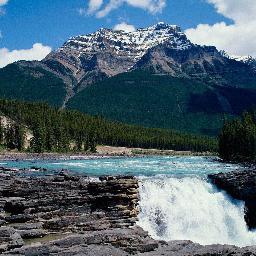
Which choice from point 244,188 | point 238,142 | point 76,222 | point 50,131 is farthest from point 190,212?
point 50,131

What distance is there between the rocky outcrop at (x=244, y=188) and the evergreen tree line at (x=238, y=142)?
63.7 m

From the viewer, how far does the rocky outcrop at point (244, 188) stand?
64325 millimetres

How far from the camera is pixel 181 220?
58.9m

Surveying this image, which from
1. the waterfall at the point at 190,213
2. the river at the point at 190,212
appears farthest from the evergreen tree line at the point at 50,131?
the waterfall at the point at 190,213

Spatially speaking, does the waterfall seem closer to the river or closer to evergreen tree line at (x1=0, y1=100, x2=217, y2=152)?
the river

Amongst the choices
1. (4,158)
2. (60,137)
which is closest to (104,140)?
(60,137)

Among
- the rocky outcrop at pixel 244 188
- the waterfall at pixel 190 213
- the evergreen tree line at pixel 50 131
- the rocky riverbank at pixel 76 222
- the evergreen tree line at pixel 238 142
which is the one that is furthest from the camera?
the evergreen tree line at pixel 50 131

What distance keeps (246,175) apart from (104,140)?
131 metres

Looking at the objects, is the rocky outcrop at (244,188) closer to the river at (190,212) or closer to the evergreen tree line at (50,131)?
the river at (190,212)

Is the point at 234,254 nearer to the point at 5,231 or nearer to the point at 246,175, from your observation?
the point at 5,231

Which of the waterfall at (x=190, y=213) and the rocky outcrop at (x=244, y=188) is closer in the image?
the waterfall at (x=190, y=213)

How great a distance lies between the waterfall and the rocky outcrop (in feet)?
3.02

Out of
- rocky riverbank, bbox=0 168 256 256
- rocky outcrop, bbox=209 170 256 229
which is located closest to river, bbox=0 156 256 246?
rocky outcrop, bbox=209 170 256 229

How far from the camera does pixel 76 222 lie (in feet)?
133
